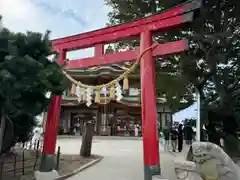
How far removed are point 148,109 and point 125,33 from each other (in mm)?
2496

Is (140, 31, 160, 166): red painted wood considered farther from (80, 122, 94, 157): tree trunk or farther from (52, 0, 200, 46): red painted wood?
(80, 122, 94, 157): tree trunk

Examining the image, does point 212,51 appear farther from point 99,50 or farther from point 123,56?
point 99,50

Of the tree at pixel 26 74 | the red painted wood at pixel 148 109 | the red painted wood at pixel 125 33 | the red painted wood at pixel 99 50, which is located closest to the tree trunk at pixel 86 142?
the red painted wood at pixel 125 33

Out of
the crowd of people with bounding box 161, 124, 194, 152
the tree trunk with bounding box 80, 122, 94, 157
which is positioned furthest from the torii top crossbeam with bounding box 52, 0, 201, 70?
the crowd of people with bounding box 161, 124, 194, 152

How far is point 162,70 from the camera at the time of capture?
14.0 metres

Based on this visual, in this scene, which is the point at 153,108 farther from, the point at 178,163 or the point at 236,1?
the point at 236,1

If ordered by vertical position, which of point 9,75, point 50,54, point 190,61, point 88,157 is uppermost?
point 190,61

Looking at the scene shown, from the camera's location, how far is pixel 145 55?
27.8ft

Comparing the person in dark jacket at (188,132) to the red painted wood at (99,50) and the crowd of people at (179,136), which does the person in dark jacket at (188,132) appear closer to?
the crowd of people at (179,136)

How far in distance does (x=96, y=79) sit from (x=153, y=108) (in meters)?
23.1

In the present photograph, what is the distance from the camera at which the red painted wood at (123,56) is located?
8094 millimetres

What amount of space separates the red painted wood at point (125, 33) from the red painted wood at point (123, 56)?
462mm

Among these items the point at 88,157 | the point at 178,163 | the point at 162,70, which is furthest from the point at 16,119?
the point at 162,70

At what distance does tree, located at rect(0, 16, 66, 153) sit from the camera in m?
6.20
